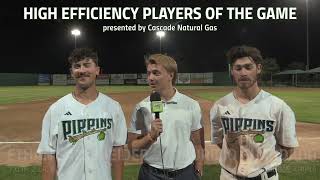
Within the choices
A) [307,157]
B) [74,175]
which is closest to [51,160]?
[74,175]

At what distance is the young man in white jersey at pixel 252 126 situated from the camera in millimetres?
3377

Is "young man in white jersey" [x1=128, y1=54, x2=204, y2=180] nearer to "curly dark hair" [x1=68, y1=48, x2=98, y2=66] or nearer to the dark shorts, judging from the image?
the dark shorts

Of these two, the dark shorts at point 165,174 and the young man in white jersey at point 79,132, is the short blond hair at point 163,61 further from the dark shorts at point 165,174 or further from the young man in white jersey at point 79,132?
the dark shorts at point 165,174

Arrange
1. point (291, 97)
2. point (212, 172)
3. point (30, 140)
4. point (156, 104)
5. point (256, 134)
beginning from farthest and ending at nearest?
point (291, 97) < point (30, 140) < point (212, 172) < point (256, 134) < point (156, 104)

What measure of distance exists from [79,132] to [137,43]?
68.5m

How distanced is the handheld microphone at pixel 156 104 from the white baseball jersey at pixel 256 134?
2.20ft

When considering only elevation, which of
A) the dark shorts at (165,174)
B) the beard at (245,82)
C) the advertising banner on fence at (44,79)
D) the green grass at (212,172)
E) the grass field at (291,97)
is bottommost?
the green grass at (212,172)

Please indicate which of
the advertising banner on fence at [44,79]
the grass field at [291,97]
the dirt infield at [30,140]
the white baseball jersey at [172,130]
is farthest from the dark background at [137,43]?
the white baseball jersey at [172,130]

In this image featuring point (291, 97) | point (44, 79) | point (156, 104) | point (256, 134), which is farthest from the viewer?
point (44, 79)

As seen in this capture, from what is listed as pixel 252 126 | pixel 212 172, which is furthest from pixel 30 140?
pixel 252 126

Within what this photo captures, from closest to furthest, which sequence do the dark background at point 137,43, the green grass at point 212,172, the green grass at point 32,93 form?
the green grass at point 212,172, the green grass at point 32,93, the dark background at point 137,43

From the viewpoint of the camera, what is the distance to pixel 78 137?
3.24 meters

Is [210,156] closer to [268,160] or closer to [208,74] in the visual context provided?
[268,160]

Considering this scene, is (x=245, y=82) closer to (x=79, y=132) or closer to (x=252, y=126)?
(x=252, y=126)
